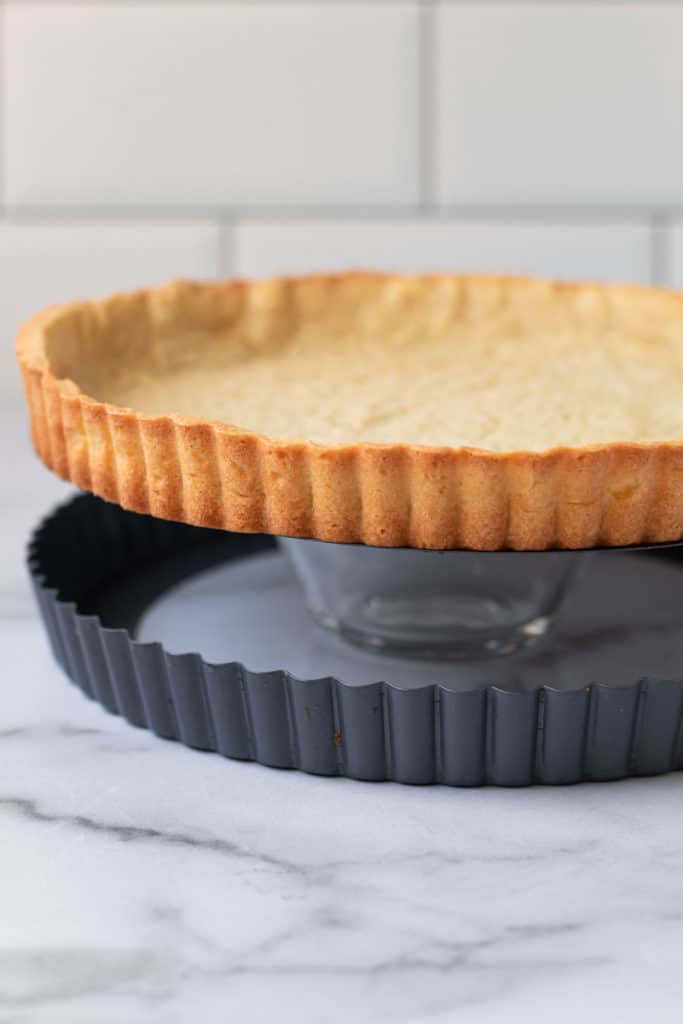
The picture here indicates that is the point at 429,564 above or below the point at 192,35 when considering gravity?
below

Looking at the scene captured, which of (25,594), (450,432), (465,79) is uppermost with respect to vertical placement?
(465,79)

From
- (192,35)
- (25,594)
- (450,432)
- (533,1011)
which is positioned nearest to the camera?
(533,1011)

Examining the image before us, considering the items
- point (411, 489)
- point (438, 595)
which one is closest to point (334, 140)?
point (438, 595)

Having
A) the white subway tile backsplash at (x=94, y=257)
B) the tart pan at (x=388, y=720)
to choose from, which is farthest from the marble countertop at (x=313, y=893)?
the white subway tile backsplash at (x=94, y=257)

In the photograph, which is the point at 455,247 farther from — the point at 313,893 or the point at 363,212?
the point at 313,893

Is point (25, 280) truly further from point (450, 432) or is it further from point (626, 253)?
point (450, 432)

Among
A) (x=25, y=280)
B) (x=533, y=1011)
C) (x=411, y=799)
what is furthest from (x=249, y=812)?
(x=25, y=280)

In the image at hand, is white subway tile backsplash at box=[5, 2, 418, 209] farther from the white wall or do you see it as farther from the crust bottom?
the crust bottom
